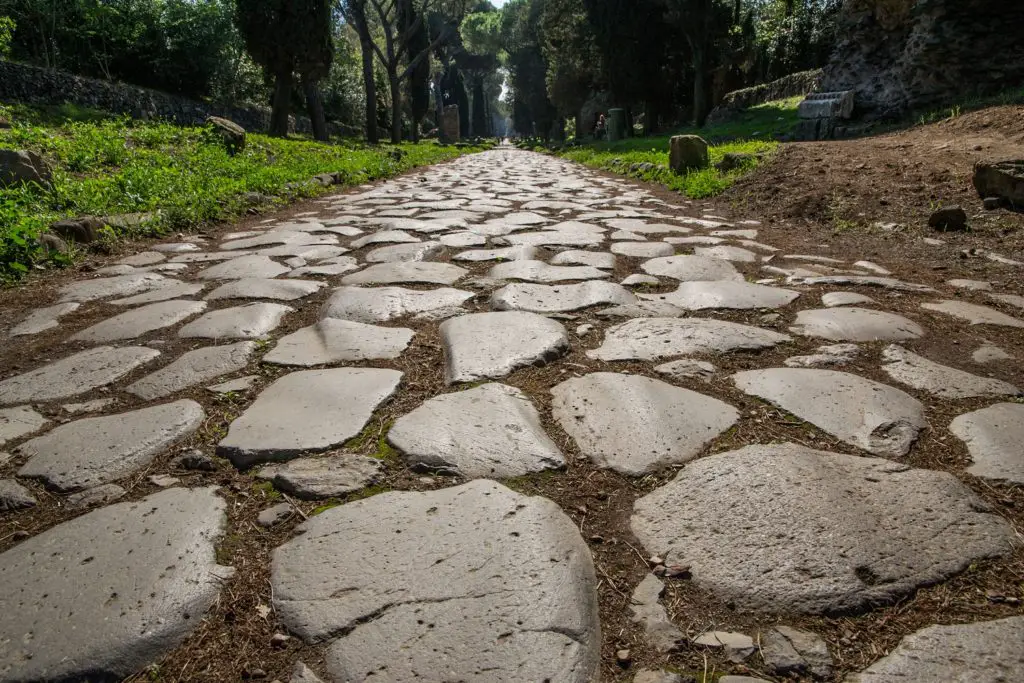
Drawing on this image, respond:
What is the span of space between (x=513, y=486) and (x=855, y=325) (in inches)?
64.1

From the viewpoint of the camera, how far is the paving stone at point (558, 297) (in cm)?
255

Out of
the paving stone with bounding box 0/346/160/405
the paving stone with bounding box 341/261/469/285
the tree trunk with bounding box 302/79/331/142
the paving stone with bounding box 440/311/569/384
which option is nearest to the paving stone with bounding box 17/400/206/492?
the paving stone with bounding box 0/346/160/405

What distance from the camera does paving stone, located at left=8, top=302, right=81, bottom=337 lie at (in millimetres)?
2426

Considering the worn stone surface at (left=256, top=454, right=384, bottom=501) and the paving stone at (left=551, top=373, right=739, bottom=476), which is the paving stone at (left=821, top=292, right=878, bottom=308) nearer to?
the paving stone at (left=551, top=373, right=739, bottom=476)

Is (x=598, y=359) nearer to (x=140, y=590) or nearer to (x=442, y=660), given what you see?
(x=442, y=660)

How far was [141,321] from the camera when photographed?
244 centimetres

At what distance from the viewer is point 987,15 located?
377 inches

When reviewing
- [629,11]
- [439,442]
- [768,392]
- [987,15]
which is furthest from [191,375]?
[629,11]

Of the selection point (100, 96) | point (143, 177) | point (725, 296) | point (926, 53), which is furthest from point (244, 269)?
point (100, 96)

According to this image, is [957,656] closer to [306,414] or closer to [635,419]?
[635,419]

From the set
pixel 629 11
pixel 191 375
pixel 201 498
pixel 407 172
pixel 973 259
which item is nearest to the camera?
pixel 201 498

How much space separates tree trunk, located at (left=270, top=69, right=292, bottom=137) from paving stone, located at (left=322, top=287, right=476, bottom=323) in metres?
14.2

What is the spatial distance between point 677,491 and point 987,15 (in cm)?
1216

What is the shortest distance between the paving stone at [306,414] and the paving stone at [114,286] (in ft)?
5.30
